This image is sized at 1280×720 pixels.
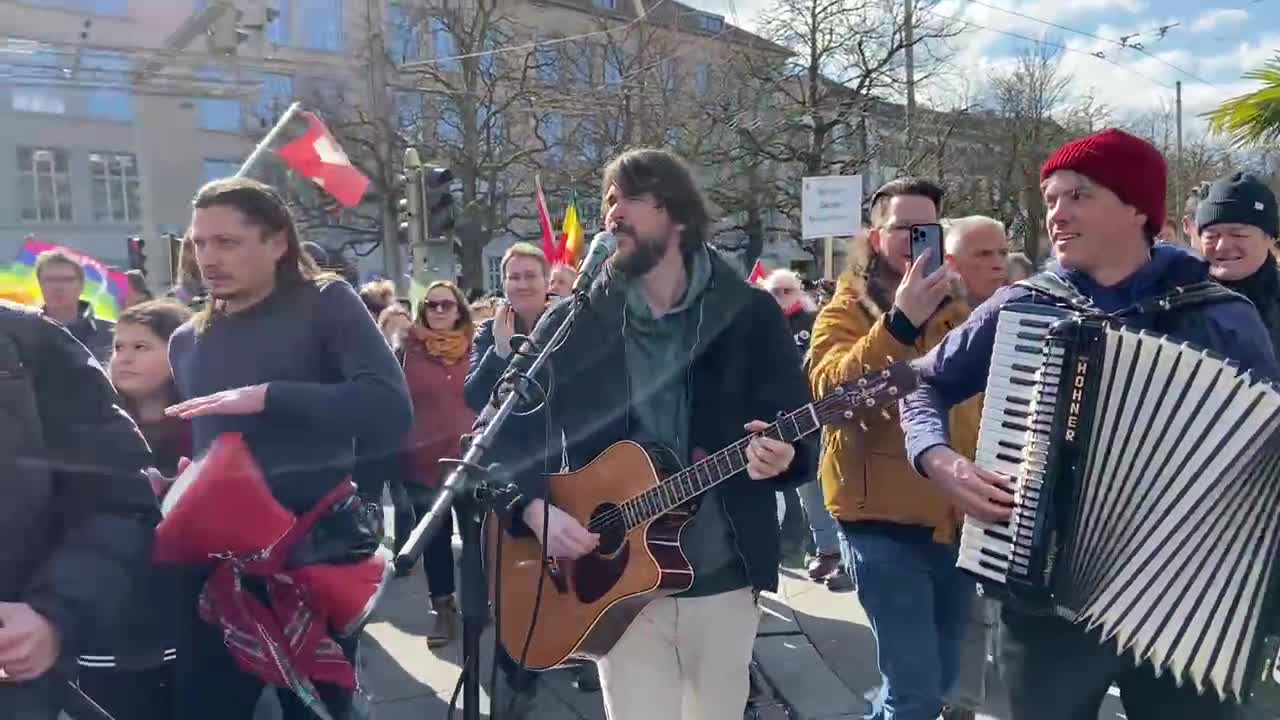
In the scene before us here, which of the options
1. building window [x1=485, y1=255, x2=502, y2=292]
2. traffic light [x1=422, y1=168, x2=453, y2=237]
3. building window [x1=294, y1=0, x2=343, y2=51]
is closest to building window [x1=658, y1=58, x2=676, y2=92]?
building window [x1=294, y1=0, x2=343, y2=51]

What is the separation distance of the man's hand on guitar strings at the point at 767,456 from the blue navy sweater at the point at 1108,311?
31 cm

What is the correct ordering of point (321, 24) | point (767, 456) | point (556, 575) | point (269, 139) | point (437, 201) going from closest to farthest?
point (767, 456)
point (556, 575)
point (269, 139)
point (437, 201)
point (321, 24)

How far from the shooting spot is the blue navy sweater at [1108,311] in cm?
189

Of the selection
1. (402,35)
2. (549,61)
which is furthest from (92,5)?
(549,61)

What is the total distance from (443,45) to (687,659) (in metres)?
27.6

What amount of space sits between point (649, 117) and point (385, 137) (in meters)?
6.22

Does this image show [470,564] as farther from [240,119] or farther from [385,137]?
[240,119]

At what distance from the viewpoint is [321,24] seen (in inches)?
1127

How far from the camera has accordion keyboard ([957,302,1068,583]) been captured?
6.35 ft

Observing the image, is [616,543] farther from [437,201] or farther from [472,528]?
[437,201]

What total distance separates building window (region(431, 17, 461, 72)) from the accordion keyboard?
21.6 meters

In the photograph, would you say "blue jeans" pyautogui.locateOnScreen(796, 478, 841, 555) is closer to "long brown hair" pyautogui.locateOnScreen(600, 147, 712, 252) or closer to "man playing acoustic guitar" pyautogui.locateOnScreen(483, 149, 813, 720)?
"man playing acoustic guitar" pyautogui.locateOnScreen(483, 149, 813, 720)

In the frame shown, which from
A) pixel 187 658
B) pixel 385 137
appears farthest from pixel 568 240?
pixel 385 137

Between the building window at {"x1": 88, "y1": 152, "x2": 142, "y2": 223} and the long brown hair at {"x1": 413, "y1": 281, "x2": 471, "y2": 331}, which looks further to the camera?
the building window at {"x1": 88, "y1": 152, "x2": 142, "y2": 223}
